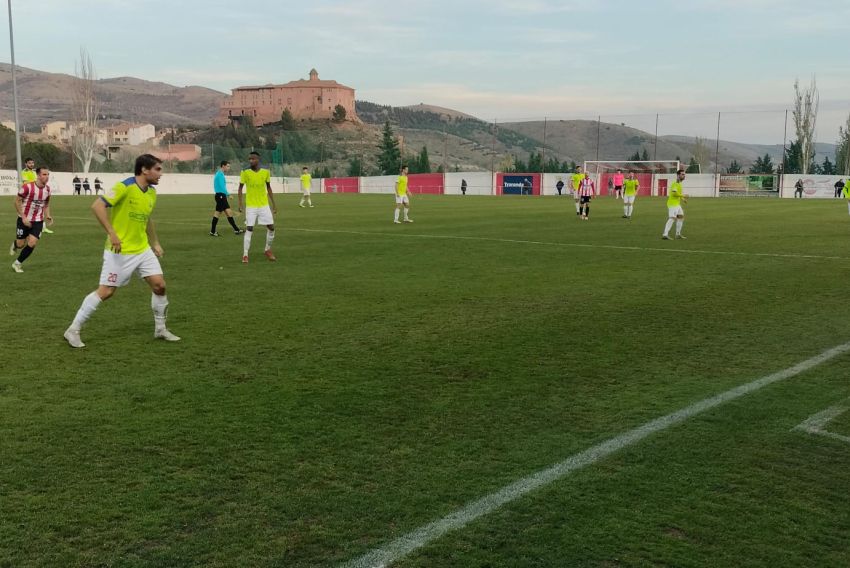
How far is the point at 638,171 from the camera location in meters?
66.9

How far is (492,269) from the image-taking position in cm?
1339

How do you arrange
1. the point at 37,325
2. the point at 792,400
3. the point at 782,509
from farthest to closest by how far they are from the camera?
1. the point at 37,325
2. the point at 792,400
3. the point at 782,509

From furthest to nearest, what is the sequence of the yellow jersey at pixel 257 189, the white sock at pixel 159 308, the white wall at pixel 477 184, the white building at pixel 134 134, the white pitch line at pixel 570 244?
1. the white building at pixel 134 134
2. the white wall at pixel 477 184
3. the white pitch line at pixel 570 244
4. the yellow jersey at pixel 257 189
5. the white sock at pixel 159 308

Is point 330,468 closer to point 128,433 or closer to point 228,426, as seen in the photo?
point 228,426

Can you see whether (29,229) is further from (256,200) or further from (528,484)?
(528,484)

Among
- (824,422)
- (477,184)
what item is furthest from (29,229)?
(477,184)

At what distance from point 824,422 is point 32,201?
535 inches

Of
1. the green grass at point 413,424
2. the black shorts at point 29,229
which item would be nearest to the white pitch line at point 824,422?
the green grass at point 413,424

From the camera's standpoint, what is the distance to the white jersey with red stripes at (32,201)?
13656 mm

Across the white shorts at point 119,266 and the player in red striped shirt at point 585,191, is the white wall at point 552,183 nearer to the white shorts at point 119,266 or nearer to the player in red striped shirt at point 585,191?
the player in red striped shirt at point 585,191

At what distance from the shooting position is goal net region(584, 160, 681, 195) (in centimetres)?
6506

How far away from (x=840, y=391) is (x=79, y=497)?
5.47m

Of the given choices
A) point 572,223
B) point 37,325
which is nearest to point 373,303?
point 37,325

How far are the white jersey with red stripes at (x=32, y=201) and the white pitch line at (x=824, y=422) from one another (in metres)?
13.5
